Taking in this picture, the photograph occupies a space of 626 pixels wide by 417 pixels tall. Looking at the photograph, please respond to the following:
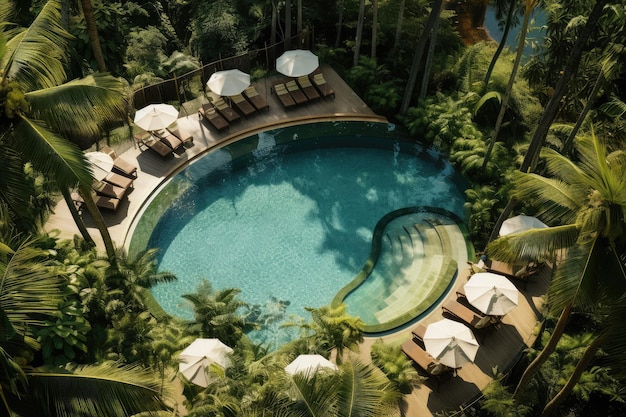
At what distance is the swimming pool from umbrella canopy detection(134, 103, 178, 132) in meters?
1.98

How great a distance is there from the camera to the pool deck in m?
14.4

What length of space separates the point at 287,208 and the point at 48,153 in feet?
31.7

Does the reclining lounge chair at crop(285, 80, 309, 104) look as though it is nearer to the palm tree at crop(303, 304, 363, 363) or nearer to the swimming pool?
the swimming pool

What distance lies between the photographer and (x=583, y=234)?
923 cm

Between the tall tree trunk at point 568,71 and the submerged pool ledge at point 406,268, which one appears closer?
the tall tree trunk at point 568,71

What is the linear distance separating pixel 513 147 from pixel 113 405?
1723 centimetres

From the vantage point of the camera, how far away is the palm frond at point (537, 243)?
31.7 feet

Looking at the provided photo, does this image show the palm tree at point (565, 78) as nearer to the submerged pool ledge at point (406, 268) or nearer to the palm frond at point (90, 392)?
the submerged pool ledge at point (406, 268)

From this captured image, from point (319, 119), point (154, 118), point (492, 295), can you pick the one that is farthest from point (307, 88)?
point (492, 295)

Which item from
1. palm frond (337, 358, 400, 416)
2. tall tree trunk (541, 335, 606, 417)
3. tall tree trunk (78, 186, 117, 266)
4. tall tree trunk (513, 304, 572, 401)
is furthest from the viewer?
tall tree trunk (78, 186, 117, 266)

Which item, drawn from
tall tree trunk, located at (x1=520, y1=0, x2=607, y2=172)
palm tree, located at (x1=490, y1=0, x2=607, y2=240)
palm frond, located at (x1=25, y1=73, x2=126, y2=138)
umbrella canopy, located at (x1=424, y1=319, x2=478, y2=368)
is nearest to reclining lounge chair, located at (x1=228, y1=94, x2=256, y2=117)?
palm frond, located at (x1=25, y1=73, x2=126, y2=138)

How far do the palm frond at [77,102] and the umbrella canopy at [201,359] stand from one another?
603 centimetres

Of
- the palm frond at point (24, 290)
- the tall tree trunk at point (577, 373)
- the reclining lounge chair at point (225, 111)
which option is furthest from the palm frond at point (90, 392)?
the reclining lounge chair at point (225, 111)

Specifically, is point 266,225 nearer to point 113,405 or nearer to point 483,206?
point 483,206
